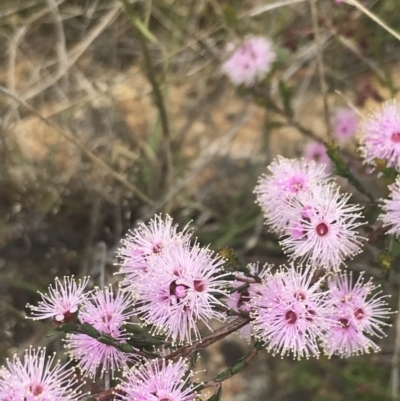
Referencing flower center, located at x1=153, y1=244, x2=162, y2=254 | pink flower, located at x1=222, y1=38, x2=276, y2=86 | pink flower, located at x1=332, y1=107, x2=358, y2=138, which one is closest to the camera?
flower center, located at x1=153, y1=244, x2=162, y2=254

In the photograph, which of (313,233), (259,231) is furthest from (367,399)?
(313,233)

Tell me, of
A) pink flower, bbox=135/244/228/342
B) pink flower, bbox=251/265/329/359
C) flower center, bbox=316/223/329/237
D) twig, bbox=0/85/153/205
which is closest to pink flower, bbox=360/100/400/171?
flower center, bbox=316/223/329/237

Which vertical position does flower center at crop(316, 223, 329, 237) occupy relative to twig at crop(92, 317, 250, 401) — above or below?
above

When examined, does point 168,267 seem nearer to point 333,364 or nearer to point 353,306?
point 353,306

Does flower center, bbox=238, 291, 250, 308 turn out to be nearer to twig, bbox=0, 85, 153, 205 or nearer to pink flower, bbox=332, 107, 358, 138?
twig, bbox=0, 85, 153, 205

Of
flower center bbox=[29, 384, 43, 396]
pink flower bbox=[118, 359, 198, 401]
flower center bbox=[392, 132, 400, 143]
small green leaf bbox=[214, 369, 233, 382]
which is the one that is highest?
flower center bbox=[392, 132, 400, 143]

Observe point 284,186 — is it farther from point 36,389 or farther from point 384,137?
point 36,389
